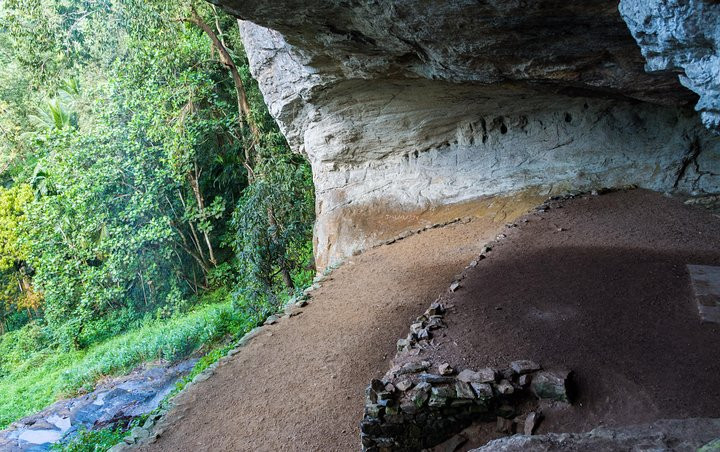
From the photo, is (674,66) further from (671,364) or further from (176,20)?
(176,20)

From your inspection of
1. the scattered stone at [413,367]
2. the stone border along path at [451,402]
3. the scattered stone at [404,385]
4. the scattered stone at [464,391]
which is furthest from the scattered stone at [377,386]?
the scattered stone at [464,391]

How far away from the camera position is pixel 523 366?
138 inches

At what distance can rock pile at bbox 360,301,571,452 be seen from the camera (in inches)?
132

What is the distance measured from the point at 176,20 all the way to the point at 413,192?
6907 mm

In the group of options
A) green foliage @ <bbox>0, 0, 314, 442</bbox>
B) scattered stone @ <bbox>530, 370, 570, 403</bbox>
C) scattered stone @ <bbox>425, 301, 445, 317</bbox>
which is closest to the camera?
scattered stone @ <bbox>530, 370, 570, 403</bbox>

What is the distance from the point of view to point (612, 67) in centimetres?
532

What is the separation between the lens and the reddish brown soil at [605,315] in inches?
124

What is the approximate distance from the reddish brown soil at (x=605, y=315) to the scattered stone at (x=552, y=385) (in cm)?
10

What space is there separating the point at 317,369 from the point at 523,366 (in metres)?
2.32

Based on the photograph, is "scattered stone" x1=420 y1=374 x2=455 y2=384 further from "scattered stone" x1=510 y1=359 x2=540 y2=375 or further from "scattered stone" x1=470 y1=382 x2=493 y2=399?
"scattered stone" x1=510 y1=359 x2=540 y2=375

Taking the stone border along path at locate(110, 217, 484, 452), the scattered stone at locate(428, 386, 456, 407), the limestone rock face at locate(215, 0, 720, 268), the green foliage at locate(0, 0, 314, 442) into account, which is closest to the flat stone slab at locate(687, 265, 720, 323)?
the limestone rock face at locate(215, 0, 720, 268)

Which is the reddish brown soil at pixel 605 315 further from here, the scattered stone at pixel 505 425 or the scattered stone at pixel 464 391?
the scattered stone at pixel 464 391

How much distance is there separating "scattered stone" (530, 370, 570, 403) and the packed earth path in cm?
143

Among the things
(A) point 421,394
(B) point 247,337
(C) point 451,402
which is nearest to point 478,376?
(C) point 451,402
